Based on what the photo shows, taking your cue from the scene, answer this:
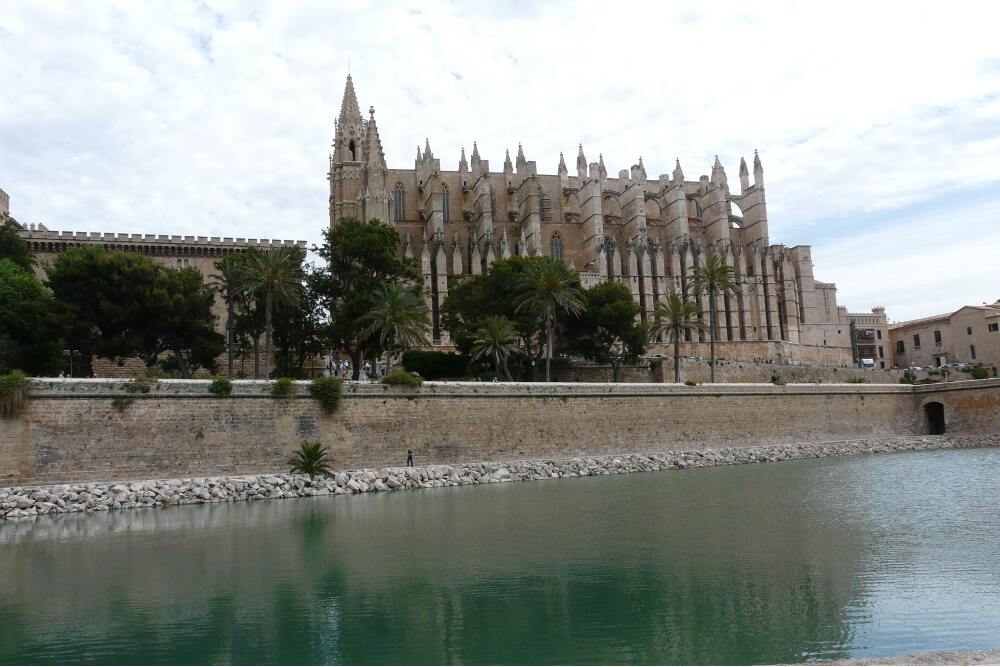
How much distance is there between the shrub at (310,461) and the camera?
25438 mm

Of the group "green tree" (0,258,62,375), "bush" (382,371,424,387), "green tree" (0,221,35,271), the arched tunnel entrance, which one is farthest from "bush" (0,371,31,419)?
the arched tunnel entrance

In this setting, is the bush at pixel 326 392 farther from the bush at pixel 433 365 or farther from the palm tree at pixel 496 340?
the bush at pixel 433 365

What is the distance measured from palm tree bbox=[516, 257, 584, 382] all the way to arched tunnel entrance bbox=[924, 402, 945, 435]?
62.3 ft

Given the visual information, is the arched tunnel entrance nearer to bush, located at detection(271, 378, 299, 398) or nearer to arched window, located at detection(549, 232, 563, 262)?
arched window, located at detection(549, 232, 563, 262)

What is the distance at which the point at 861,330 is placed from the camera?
7206 centimetres

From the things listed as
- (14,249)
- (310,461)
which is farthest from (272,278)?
(14,249)

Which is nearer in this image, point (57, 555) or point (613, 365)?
point (57, 555)

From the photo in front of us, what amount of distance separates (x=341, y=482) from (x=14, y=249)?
25.3 meters

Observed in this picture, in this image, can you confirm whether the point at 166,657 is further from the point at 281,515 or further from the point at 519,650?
the point at 281,515

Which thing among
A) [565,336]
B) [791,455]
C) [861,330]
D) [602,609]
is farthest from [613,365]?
[861,330]

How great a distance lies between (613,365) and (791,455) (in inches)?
371

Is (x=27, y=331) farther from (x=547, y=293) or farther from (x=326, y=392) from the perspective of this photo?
(x=547, y=293)

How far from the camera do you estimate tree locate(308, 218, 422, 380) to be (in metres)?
35.3

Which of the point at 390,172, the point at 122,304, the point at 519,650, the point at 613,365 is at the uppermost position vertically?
the point at 390,172
